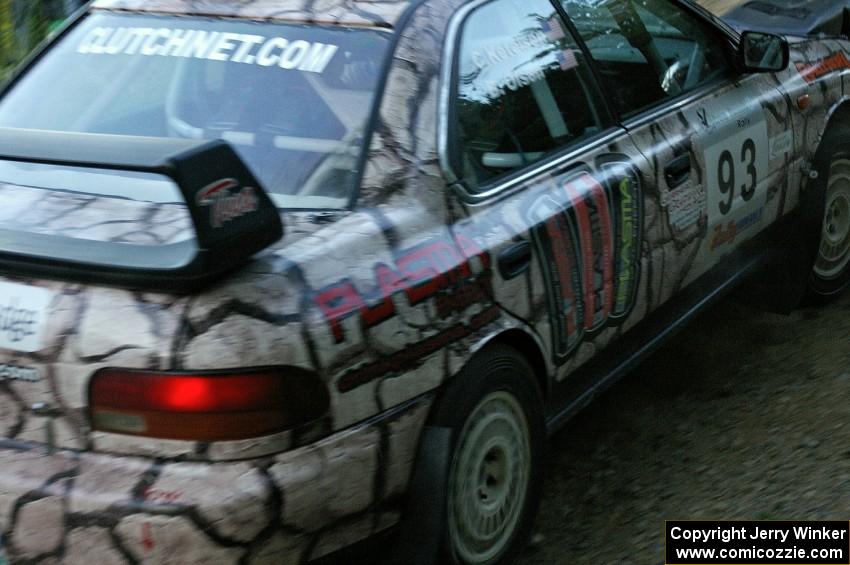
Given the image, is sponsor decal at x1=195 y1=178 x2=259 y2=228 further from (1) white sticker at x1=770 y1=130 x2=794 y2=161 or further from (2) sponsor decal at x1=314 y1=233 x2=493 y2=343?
→ (1) white sticker at x1=770 y1=130 x2=794 y2=161

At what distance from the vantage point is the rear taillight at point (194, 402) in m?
2.66

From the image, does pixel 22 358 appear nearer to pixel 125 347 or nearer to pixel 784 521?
pixel 125 347

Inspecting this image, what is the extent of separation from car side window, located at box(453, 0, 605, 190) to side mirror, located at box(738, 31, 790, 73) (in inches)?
37.3

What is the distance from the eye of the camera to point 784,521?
3783 millimetres

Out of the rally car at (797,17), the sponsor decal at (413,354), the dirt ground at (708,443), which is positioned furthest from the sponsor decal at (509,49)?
the rally car at (797,17)

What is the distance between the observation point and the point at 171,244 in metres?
2.75

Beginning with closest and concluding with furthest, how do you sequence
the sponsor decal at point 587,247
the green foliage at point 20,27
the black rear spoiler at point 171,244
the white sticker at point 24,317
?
the black rear spoiler at point 171,244 → the white sticker at point 24,317 → the sponsor decal at point 587,247 → the green foliage at point 20,27

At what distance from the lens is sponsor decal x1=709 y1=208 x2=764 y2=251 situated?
14.9ft

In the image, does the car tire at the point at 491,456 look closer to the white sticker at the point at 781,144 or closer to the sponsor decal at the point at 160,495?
the sponsor decal at the point at 160,495

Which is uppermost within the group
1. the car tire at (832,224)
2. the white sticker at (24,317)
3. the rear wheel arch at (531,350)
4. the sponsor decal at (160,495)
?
the white sticker at (24,317)

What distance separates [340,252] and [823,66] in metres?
3.12

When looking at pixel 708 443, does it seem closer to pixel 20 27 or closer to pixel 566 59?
pixel 566 59

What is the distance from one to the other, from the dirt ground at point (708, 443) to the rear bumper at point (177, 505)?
3.72 feet

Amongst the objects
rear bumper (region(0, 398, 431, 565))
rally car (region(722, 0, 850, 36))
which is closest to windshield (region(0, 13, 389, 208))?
rear bumper (region(0, 398, 431, 565))
